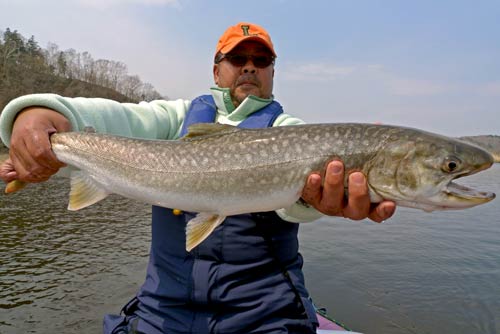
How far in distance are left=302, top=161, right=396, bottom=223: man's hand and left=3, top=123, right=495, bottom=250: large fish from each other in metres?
0.08

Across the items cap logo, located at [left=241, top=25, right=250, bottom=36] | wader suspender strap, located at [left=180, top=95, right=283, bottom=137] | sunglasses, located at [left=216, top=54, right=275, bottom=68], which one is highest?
cap logo, located at [left=241, top=25, right=250, bottom=36]

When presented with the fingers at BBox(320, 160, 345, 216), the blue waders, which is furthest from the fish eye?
the blue waders

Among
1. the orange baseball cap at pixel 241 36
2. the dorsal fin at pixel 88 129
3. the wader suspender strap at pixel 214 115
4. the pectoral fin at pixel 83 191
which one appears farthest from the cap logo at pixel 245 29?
the pectoral fin at pixel 83 191

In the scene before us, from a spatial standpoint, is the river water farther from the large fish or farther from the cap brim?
the cap brim

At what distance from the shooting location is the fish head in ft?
9.59

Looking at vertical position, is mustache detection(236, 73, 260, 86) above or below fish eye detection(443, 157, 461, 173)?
above

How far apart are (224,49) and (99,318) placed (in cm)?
674

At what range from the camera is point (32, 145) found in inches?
116

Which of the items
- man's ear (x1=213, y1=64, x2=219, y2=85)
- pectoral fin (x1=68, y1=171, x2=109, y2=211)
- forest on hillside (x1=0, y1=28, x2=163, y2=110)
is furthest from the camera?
forest on hillside (x1=0, y1=28, x2=163, y2=110)

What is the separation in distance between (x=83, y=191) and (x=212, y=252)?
1417 mm

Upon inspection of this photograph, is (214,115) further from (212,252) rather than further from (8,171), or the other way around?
(8,171)

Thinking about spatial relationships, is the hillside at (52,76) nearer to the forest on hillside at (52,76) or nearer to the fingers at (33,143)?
the forest on hillside at (52,76)

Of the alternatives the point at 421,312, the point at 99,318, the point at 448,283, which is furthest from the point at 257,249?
the point at 448,283

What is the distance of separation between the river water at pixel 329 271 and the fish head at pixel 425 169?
19.4 ft
